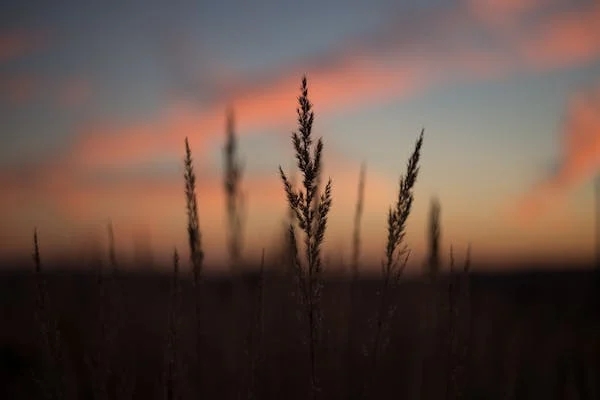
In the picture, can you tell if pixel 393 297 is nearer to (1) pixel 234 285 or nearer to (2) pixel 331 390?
(1) pixel 234 285

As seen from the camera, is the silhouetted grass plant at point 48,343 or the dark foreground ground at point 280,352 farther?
the dark foreground ground at point 280,352

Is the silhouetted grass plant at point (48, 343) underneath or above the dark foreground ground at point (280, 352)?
above

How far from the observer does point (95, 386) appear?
9.11 feet

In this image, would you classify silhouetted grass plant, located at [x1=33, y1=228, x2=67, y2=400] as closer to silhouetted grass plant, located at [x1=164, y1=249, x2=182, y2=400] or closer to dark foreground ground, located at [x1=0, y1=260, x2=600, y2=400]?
dark foreground ground, located at [x1=0, y1=260, x2=600, y2=400]

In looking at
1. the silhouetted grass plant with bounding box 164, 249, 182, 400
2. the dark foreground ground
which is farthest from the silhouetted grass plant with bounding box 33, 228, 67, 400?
the silhouetted grass plant with bounding box 164, 249, 182, 400

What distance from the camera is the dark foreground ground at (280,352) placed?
9.52ft

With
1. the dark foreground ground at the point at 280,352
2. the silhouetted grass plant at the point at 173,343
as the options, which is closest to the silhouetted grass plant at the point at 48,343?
the dark foreground ground at the point at 280,352

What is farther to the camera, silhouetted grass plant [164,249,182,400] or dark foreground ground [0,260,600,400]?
dark foreground ground [0,260,600,400]

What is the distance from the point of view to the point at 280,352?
554 centimetres

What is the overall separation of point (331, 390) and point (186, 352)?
1.37 metres

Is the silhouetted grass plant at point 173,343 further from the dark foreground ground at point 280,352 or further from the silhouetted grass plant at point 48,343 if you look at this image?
the silhouetted grass plant at point 48,343

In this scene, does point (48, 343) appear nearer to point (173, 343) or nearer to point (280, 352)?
point (173, 343)

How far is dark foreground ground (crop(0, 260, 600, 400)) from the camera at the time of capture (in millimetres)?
2902

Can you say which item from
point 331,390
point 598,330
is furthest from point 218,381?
point 598,330
